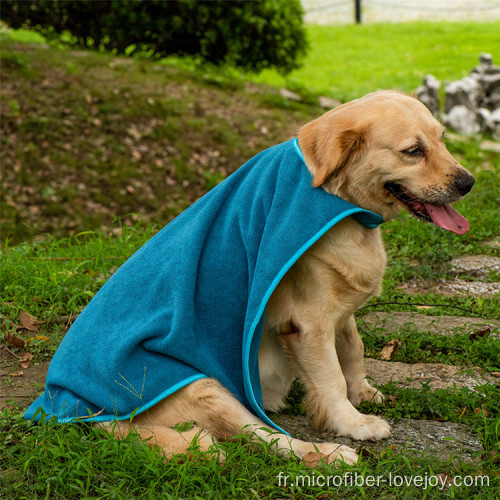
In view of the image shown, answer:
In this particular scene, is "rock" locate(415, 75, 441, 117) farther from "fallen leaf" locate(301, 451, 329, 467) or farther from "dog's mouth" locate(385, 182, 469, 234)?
"fallen leaf" locate(301, 451, 329, 467)

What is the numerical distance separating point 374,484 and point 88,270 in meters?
3.08

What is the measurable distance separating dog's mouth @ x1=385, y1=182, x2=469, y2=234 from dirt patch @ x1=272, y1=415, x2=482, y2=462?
3.25 feet

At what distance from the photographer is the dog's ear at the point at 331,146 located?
284 cm

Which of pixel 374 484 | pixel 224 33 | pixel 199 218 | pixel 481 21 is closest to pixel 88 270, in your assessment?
pixel 199 218

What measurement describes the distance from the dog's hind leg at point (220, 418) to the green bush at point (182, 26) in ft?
28.7

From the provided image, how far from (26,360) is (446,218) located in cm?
263

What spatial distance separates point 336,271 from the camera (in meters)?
3.01

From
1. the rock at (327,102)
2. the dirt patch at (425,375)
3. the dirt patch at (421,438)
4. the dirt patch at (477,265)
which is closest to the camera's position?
the dirt patch at (421,438)

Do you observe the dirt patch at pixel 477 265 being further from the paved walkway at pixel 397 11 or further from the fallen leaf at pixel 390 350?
the paved walkway at pixel 397 11

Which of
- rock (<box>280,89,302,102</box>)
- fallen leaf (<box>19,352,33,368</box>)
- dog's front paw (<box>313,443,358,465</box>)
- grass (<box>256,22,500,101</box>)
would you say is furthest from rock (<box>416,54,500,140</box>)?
dog's front paw (<box>313,443,358,465</box>)

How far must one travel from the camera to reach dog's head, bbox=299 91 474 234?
9.41 ft

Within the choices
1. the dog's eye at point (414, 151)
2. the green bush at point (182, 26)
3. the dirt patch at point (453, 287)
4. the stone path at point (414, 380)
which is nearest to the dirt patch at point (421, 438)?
the stone path at point (414, 380)

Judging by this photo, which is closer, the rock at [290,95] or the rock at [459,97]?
the rock at [459,97]

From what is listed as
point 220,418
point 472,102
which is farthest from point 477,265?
point 472,102
